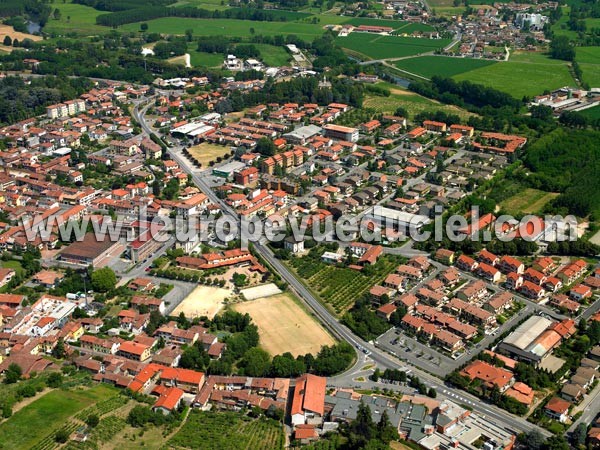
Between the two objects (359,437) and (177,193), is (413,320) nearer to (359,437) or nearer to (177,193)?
(359,437)

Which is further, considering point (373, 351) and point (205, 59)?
point (205, 59)

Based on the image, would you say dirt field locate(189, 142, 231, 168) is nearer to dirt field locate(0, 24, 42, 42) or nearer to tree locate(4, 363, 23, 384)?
tree locate(4, 363, 23, 384)

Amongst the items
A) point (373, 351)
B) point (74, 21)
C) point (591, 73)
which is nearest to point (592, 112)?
point (591, 73)

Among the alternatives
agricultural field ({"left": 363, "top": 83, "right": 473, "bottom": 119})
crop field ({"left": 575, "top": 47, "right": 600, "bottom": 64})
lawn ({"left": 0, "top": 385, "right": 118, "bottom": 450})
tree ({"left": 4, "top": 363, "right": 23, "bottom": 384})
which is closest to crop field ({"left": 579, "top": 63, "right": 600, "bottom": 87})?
crop field ({"left": 575, "top": 47, "right": 600, "bottom": 64})

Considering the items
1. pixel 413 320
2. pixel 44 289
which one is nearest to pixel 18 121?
pixel 44 289

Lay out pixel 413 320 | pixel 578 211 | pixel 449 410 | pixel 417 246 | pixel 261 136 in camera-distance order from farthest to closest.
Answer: pixel 261 136 → pixel 578 211 → pixel 417 246 → pixel 413 320 → pixel 449 410

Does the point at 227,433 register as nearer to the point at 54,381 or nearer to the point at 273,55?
the point at 54,381
